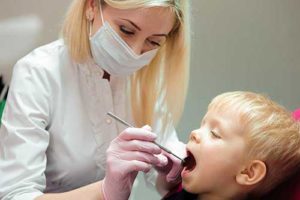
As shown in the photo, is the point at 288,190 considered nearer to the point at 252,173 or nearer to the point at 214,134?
the point at 252,173

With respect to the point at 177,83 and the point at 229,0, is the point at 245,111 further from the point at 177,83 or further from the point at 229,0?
the point at 229,0

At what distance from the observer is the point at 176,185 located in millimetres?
1185

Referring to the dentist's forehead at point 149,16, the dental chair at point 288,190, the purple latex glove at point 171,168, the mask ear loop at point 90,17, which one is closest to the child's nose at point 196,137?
the purple latex glove at point 171,168

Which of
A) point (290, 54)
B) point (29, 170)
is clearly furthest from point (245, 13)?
point (29, 170)

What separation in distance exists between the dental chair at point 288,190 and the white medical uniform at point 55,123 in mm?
435

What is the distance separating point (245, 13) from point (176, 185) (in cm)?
107

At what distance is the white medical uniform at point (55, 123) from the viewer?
3.71 ft

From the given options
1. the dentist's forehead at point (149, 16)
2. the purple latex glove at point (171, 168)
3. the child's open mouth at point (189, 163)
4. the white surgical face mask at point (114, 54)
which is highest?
the dentist's forehead at point (149, 16)

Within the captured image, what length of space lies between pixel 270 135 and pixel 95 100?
1.86 feet

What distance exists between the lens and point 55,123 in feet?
4.03

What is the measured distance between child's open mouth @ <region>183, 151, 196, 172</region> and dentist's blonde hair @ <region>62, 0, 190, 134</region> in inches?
14.6

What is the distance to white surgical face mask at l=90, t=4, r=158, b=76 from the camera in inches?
47.9

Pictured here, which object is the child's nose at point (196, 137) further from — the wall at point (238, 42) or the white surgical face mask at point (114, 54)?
the wall at point (238, 42)

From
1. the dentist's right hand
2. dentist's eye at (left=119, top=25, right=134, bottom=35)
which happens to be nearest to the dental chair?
the dentist's right hand
